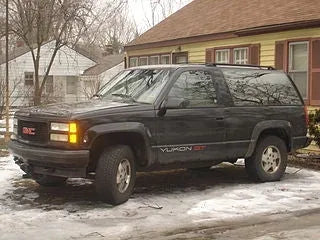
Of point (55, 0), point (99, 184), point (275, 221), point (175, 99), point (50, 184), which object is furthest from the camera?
point (55, 0)

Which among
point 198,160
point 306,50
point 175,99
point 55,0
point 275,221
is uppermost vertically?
point 55,0

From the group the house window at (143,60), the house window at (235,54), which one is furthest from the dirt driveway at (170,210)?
the house window at (143,60)

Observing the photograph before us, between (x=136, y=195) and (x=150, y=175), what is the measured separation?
1765 mm

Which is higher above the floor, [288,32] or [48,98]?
[288,32]

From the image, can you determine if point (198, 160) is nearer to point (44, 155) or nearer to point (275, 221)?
point (275, 221)

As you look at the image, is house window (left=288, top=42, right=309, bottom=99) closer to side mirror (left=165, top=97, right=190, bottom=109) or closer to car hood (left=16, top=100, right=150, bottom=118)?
side mirror (left=165, top=97, right=190, bottom=109)

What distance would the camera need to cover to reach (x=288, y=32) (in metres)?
13.4

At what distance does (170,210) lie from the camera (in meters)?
7.03

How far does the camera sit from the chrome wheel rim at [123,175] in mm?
7246

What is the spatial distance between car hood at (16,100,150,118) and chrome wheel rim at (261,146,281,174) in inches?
102

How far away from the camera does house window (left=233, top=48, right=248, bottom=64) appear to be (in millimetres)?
15258

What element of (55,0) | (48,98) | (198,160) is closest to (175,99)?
(198,160)

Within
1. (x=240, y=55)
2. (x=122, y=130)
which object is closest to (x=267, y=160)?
(x=122, y=130)

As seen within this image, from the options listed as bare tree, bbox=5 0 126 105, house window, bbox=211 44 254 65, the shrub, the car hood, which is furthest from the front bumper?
bare tree, bbox=5 0 126 105
